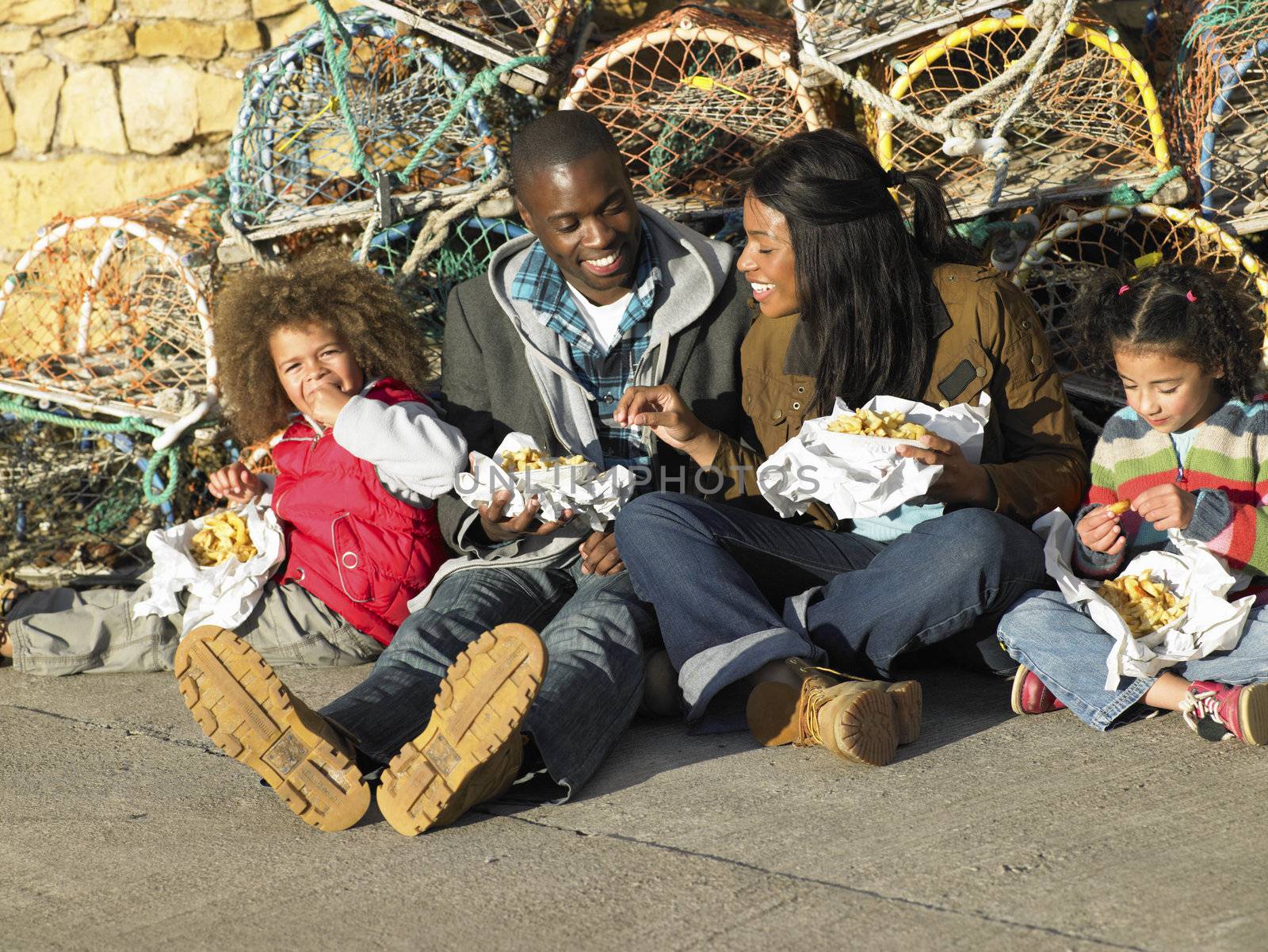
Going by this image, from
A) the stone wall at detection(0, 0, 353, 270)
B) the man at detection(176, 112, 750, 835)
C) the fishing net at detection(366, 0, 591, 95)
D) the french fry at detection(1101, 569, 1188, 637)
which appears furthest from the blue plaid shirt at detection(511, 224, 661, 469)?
the stone wall at detection(0, 0, 353, 270)

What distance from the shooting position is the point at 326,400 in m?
3.42

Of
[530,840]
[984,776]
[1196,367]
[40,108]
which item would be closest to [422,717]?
[530,840]

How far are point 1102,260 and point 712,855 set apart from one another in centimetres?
254

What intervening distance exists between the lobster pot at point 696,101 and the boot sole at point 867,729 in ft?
6.06

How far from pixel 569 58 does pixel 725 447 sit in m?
1.58

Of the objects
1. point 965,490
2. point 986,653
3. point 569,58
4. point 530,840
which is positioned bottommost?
point 986,653

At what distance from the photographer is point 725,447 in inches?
121

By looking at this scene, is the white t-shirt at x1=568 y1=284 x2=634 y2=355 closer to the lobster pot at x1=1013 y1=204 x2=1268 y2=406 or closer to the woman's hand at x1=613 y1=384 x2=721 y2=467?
the woman's hand at x1=613 y1=384 x2=721 y2=467

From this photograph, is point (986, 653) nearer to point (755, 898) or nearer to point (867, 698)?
point (867, 698)

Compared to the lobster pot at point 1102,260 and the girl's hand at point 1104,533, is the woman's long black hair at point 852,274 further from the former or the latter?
the lobster pot at point 1102,260

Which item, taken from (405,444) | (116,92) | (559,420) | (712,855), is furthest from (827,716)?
(116,92)

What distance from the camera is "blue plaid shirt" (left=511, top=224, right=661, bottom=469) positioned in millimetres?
3346

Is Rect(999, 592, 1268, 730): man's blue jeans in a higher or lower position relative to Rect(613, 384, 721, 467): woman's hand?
lower

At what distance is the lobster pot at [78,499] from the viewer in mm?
4258
